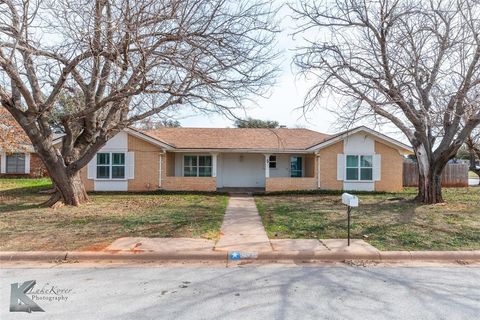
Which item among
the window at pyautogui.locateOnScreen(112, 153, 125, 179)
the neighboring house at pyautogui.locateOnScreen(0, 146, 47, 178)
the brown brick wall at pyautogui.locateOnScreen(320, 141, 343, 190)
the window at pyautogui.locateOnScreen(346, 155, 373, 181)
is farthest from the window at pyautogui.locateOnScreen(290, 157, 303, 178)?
the neighboring house at pyautogui.locateOnScreen(0, 146, 47, 178)

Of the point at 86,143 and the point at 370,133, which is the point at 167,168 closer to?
the point at 86,143

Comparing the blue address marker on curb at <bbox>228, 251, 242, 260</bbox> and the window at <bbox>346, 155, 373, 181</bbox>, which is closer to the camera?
the blue address marker on curb at <bbox>228, 251, 242, 260</bbox>

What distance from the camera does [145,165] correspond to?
59.8 ft

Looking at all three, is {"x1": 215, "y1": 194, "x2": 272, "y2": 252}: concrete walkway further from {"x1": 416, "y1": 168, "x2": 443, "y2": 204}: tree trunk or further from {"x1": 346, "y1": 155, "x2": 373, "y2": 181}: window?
{"x1": 346, "y1": 155, "x2": 373, "y2": 181}: window

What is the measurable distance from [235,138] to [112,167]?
7.54 m

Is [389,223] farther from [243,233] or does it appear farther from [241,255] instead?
[241,255]

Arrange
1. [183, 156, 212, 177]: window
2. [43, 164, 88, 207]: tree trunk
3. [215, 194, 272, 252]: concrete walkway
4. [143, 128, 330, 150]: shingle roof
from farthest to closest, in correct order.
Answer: [183, 156, 212, 177]: window < [143, 128, 330, 150]: shingle roof < [43, 164, 88, 207]: tree trunk < [215, 194, 272, 252]: concrete walkway

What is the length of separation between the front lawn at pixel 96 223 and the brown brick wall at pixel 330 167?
307 inches

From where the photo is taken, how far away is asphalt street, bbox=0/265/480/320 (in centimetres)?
394

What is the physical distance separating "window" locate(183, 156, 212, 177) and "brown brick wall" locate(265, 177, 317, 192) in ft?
13.1

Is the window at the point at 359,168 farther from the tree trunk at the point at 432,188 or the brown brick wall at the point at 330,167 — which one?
the tree trunk at the point at 432,188

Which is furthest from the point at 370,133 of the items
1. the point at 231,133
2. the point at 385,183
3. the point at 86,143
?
the point at 86,143

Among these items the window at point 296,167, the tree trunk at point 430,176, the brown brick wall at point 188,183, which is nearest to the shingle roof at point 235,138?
the window at point 296,167

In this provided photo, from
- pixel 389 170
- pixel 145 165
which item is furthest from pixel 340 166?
pixel 145 165
